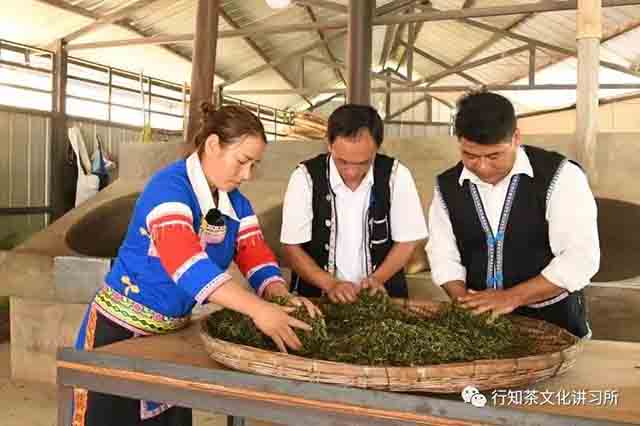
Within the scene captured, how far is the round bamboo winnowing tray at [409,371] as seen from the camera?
105 centimetres

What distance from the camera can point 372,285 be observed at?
Answer: 187cm

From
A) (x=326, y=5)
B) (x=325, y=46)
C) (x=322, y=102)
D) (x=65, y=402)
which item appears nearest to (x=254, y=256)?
(x=65, y=402)

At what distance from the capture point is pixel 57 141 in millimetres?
8367

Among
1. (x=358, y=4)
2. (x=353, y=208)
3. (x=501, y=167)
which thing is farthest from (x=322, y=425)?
(x=358, y=4)

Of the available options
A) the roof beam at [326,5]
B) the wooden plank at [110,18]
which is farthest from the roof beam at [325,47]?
the wooden plank at [110,18]

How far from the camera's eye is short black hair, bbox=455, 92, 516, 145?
5.00ft

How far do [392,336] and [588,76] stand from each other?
11.5 ft

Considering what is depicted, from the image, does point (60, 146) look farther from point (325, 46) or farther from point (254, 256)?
point (254, 256)

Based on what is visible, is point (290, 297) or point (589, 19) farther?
point (589, 19)

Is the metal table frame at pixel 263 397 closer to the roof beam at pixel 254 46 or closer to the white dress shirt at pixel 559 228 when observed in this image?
the white dress shirt at pixel 559 228

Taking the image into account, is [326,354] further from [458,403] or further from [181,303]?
[181,303]

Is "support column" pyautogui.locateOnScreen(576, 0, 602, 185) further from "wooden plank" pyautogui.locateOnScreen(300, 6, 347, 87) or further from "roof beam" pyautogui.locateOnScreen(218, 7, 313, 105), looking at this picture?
"wooden plank" pyautogui.locateOnScreen(300, 6, 347, 87)

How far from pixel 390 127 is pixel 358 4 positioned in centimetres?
939

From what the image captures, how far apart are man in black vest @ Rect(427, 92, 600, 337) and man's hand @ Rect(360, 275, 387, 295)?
0.58ft
